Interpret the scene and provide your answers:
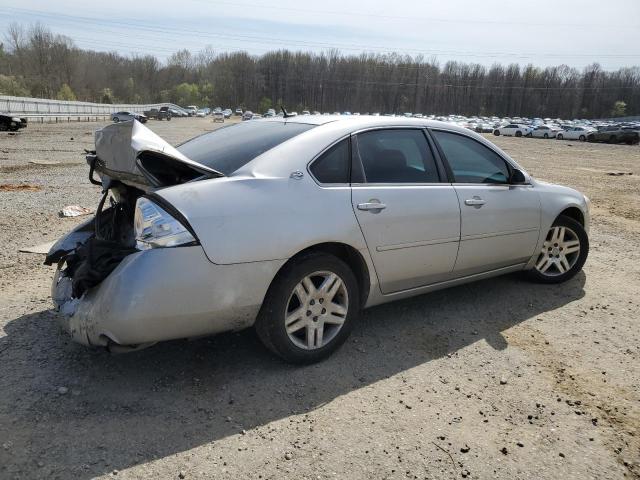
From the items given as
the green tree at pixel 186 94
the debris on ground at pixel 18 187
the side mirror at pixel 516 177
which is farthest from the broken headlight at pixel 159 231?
the green tree at pixel 186 94

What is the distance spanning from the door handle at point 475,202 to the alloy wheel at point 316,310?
53.0 inches

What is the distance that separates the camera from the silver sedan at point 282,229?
110 inches

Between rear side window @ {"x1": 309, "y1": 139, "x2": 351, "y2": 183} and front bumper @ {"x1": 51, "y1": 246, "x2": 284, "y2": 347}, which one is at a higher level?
rear side window @ {"x1": 309, "y1": 139, "x2": 351, "y2": 183}

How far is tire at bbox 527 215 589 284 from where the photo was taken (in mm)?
5062

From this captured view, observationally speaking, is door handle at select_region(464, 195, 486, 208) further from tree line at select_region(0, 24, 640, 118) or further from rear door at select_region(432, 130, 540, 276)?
tree line at select_region(0, 24, 640, 118)

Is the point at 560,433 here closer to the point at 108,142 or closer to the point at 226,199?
the point at 226,199

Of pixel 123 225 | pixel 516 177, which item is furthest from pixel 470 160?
pixel 123 225

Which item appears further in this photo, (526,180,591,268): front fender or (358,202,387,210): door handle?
(526,180,591,268): front fender

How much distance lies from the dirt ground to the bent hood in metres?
1.19

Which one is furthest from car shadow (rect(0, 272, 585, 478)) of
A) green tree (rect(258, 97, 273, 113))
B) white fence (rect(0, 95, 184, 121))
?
green tree (rect(258, 97, 273, 113))

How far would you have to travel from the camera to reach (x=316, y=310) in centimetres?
334

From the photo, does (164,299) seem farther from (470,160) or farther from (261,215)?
(470,160)

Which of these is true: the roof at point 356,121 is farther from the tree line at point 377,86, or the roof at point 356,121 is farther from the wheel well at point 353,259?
the tree line at point 377,86

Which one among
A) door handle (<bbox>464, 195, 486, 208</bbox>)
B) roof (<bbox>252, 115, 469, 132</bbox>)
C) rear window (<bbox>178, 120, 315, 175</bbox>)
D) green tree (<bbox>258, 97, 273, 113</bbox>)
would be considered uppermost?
green tree (<bbox>258, 97, 273, 113</bbox>)
